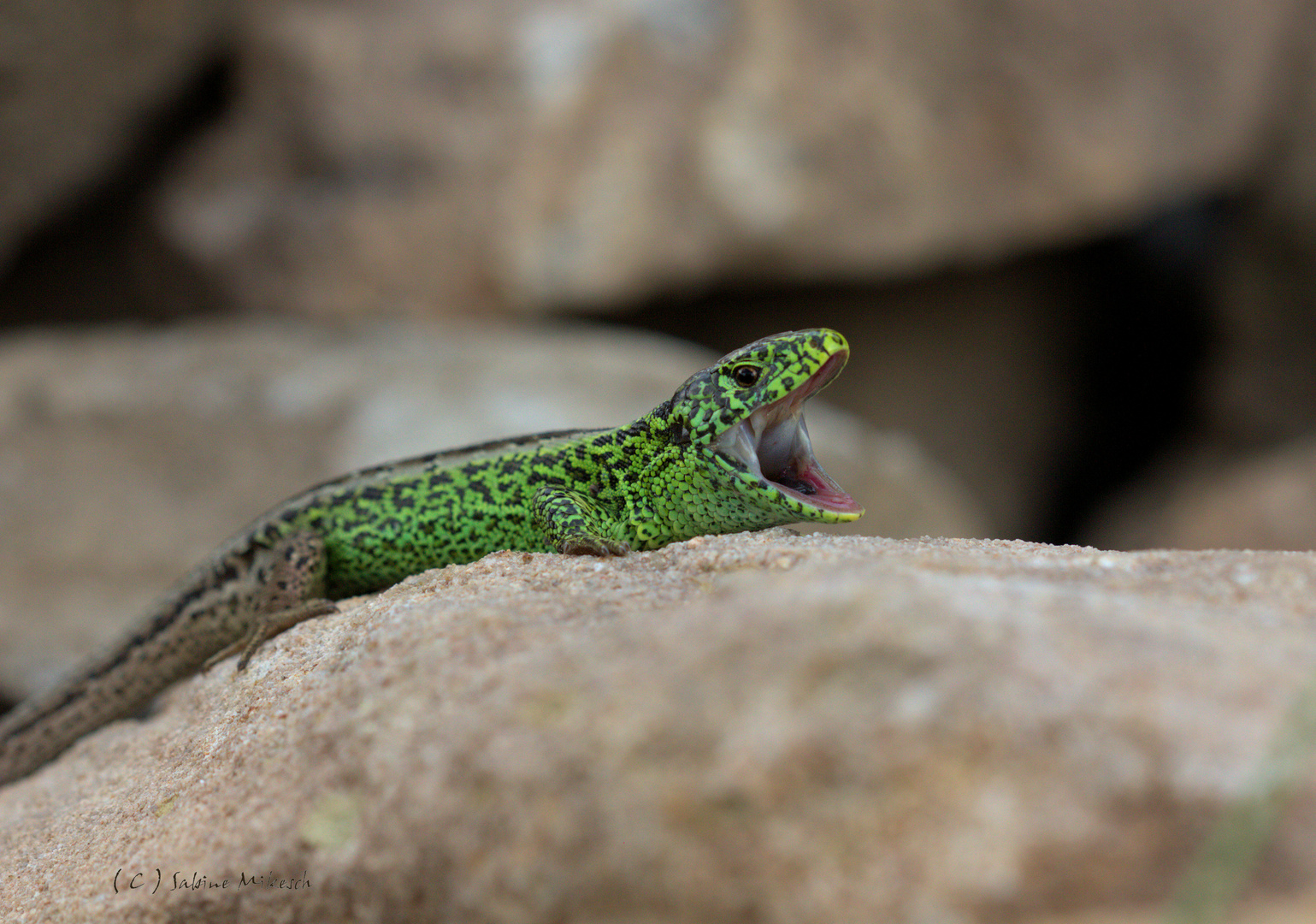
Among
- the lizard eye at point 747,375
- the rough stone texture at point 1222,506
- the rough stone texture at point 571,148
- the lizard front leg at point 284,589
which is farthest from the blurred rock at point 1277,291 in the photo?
the lizard front leg at point 284,589

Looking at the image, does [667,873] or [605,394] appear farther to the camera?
[605,394]

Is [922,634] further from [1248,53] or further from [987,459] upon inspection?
[1248,53]

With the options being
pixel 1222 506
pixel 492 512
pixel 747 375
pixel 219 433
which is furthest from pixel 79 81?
pixel 1222 506

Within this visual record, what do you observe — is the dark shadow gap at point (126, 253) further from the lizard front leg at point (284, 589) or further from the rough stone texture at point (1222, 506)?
the rough stone texture at point (1222, 506)

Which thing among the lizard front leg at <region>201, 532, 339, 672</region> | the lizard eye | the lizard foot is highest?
the lizard eye

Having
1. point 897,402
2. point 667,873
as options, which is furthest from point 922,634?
point 897,402

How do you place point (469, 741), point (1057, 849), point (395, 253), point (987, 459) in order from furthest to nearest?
point (987, 459)
point (395, 253)
point (469, 741)
point (1057, 849)

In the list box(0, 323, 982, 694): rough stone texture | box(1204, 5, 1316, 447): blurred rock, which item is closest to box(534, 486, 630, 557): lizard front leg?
box(0, 323, 982, 694): rough stone texture

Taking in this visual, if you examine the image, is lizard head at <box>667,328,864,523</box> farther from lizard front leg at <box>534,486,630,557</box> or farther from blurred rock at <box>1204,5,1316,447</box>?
blurred rock at <box>1204,5,1316,447</box>
